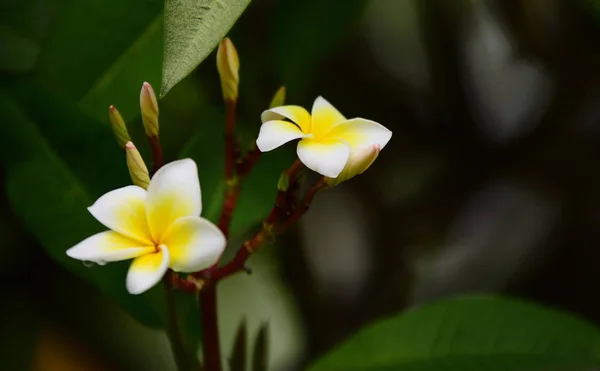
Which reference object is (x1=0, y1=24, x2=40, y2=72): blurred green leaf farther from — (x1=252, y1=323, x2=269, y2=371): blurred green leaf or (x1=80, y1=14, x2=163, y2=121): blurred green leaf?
(x1=252, y1=323, x2=269, y2=371): blurred green leaf

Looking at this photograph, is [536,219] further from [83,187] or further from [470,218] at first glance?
[83,187]

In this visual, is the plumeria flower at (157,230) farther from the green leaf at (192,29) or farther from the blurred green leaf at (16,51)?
the blurred green leaf at (16,51)

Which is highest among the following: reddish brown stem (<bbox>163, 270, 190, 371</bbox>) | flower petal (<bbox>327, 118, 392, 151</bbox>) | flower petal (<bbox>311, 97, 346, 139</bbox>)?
flower petal (<bbox>327, 118, 392, 151</bbox>)

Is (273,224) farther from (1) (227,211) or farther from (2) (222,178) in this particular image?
(2) (222,178)

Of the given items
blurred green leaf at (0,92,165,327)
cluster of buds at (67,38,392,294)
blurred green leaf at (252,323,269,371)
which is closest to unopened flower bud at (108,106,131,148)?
cluster of buds at (67,38,392,294)

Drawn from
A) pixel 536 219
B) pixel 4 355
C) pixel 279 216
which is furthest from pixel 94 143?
pixel 536 219
